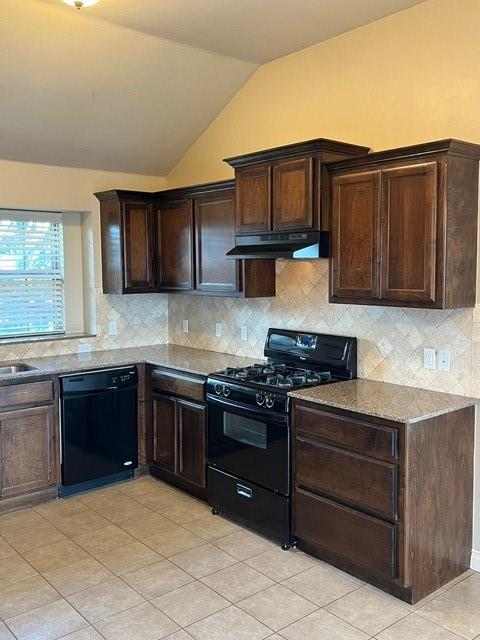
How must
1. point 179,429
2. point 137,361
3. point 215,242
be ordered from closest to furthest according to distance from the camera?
point 179,429 < point 215,242 < point 137,361

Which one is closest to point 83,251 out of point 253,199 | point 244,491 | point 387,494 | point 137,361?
point 137,361

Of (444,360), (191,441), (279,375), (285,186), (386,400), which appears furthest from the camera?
(191,441)

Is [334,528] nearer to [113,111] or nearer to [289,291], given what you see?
[289,291]

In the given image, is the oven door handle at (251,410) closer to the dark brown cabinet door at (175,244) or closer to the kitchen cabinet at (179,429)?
the kitchen cabinet at (179,429)

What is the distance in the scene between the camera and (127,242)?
15.8ft

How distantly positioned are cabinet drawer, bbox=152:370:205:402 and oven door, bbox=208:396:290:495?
162 mm

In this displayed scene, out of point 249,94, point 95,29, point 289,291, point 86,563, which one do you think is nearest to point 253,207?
point 289,291

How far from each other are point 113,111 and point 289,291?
70.3 inches

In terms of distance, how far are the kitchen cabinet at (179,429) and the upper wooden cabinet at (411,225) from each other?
141 cm

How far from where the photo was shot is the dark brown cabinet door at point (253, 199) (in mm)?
3742

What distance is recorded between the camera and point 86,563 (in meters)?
3.34

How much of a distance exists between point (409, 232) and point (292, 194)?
0.82 metres

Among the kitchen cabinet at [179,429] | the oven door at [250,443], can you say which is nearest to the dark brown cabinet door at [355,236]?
the oven door at [250,443]

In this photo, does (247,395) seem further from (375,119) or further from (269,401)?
(375,119)
